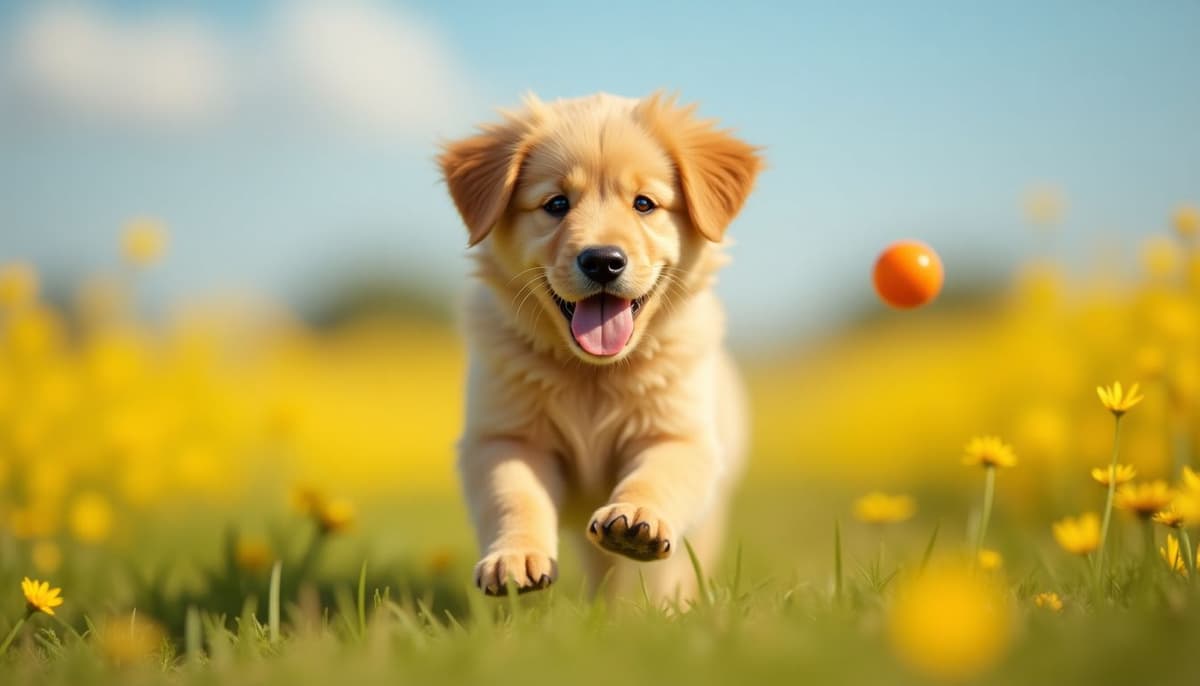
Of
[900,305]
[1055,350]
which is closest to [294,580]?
[900,305]

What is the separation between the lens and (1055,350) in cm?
491

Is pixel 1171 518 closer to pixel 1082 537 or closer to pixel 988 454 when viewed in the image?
pixel 1082 537

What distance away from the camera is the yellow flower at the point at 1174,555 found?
2.13 metres

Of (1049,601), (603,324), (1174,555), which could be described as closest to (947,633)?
(1049,601)

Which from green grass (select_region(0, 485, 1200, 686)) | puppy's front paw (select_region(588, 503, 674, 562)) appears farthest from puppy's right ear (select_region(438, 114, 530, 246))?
green grass (select_region(0, 485, 1200, 686))

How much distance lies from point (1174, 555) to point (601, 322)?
143 cm

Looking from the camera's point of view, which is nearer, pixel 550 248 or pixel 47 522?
pixel 550 248

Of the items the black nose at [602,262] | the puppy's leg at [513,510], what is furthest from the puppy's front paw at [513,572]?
the black nose at [602,262]

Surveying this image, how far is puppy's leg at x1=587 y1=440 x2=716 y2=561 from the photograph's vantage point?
2180 millimetres

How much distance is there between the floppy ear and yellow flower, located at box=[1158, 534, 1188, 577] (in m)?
1.30

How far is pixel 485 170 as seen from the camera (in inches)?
112

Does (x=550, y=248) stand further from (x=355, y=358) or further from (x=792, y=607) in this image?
(x=355, y=358)

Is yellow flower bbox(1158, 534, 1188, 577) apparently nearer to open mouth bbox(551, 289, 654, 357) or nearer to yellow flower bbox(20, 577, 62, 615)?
open mouth bbox(551, 289, 654, 357)

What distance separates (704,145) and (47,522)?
273 centimetres
